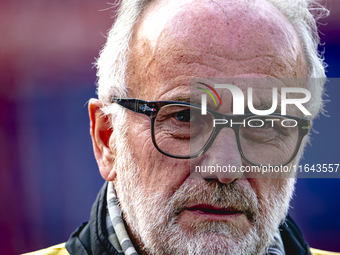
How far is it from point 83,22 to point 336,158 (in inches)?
119

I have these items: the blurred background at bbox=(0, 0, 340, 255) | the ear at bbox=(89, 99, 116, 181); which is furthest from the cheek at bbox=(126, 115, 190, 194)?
the blurred background at bbox=(0, 0, 340, 255)

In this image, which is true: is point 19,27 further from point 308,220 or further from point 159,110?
point 308,220

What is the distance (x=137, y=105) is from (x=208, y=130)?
360 millimetres

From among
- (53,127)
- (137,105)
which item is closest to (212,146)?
(137,105)

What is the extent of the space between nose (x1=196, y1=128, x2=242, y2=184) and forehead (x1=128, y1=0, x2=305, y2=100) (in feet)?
0.92

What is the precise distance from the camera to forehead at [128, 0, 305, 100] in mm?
1370

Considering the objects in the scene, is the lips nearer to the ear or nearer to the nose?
the nose

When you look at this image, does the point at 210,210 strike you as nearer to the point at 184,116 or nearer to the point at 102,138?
the point at 184,116

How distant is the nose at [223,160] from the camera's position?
125cm

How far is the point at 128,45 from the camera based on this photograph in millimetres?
1578

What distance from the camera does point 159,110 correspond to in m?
1.40

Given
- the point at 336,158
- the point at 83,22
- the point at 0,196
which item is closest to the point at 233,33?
the point at 336,158

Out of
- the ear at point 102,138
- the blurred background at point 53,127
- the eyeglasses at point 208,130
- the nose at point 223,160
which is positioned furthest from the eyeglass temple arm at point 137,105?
the blurred background at point 53,127

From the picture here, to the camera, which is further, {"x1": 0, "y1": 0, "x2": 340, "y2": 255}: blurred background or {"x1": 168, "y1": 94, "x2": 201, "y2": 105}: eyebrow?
{"x1": 0, "y1": 0, "x2": 340, "y2": 255}: blurred background
